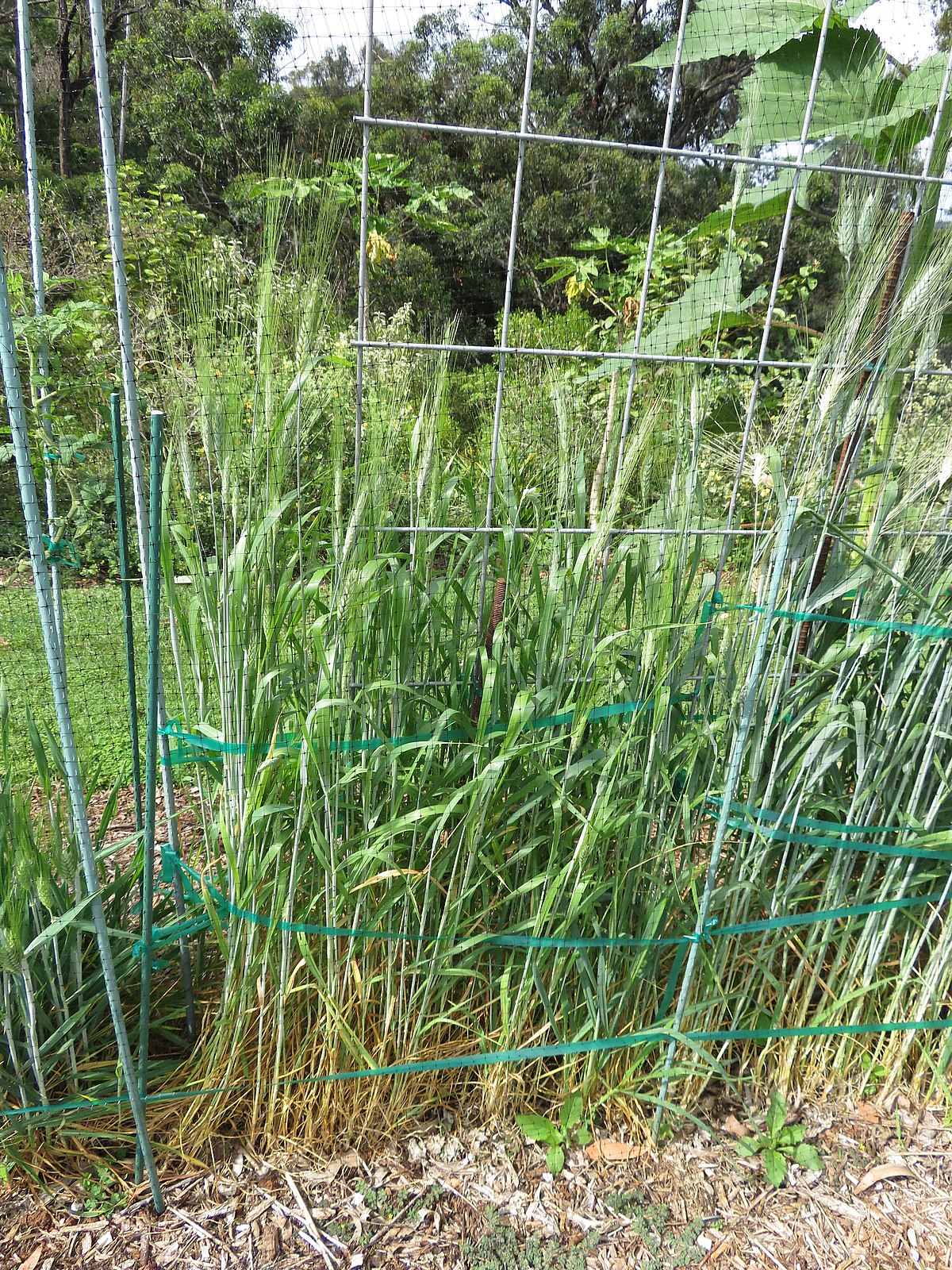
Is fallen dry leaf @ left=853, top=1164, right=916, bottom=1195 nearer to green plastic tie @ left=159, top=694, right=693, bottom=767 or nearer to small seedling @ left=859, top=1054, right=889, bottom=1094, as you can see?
small seedling @ left=859, top=1054, right=889, bottom=1094

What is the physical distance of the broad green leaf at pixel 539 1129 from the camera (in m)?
1.43

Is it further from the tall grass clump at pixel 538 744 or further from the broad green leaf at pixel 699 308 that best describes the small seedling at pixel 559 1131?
the broad green leaf at pixel 699 308

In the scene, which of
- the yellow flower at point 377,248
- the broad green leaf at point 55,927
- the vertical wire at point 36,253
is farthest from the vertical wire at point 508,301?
the yellow flower at point 377,248

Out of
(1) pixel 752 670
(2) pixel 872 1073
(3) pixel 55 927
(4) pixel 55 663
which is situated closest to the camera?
(4) pixel 55 663

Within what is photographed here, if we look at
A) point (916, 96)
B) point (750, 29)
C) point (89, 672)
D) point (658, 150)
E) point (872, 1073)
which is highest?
point (750, 29)

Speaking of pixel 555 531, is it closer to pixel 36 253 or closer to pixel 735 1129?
pixel 36 253

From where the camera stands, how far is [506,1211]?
1360 millimetres

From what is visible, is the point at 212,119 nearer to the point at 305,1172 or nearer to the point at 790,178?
the point at 790,178

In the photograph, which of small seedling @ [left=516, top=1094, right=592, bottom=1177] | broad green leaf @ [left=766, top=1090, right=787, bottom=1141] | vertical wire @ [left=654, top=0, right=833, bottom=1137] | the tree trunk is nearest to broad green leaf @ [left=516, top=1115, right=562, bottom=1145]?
small seedling @ [left=516, top=1094, right=592, bottom=1177]

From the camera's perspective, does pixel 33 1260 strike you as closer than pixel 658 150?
Yes

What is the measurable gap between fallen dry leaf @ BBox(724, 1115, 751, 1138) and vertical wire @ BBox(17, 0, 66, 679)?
140 centimetres

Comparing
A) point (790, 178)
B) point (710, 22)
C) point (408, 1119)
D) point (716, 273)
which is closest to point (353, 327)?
point (716, 273)

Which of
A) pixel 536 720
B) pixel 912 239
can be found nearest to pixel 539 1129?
pixel 536 720

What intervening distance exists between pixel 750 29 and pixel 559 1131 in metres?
2.26
